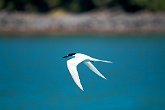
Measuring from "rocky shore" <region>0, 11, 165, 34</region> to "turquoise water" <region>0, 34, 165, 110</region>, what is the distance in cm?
588

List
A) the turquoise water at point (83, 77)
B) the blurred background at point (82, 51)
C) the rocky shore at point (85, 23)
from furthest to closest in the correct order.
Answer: the rocky shore at point (85, 23), the blurred background at point (82, 51), the turquoise water at point (83, 77)

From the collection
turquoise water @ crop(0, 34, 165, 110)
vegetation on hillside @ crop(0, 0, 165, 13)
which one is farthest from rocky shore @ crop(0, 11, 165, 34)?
turquoise water @ crop(0, 34, 165, 110)

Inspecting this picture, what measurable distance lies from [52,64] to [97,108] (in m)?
13.1

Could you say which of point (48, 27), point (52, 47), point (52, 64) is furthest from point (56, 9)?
point (52, 64)

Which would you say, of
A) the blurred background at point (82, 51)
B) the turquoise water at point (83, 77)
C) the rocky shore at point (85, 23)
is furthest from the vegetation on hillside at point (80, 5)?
the turquoise water at point (83, 77)

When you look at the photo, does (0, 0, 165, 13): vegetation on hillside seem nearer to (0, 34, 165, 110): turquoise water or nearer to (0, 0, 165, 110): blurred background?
(0, 0, 165, 110): blurred background

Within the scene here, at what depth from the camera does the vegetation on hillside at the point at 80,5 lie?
54.6 m

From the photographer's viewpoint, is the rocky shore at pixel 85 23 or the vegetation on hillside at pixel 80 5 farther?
the vegetation on hillside at pixel 80 5

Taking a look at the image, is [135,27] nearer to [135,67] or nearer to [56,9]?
[56,9]

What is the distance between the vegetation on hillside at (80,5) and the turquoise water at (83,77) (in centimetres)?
742

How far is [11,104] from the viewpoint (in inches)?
858

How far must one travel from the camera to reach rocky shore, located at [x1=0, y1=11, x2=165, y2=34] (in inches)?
2103

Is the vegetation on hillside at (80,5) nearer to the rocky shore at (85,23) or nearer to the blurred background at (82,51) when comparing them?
the blurred background at (82,51)

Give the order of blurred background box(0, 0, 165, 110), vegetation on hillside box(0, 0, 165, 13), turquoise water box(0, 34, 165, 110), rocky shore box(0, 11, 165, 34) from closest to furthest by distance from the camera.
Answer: turquoise water box(0, 34, 165, 110) → blurred background box(0, 0, 165, 110) → rocky shore box(0, 11, 165, 34) → vegetation on hillside box(0, 0, 165, 13)
